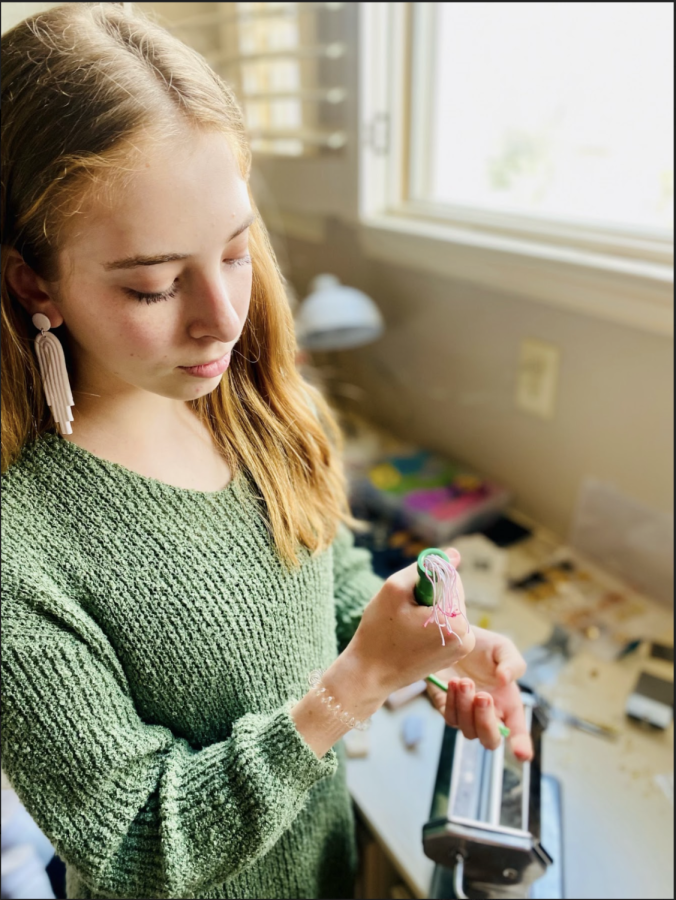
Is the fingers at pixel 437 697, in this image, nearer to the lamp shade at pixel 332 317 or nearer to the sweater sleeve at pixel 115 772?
the sweater sleeve at pixel 115 772

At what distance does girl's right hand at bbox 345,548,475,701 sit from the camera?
1.53 ft

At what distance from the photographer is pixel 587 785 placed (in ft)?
2.68

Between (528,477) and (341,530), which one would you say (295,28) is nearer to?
(528,477)

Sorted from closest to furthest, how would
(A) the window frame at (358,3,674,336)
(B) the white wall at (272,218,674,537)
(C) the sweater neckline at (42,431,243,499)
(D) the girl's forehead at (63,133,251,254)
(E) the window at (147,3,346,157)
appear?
(D) the girl's forehead at (63,133,251,254)
(C) the sweater neckline at (42,431,243,499)
(A) the window frame at (358,3,674,336)
(B) the white wall at (272,218,674,537)
(E) the window at (147,3,346,157)

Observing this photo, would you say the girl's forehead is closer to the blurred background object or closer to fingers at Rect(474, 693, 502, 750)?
fingers at Rect(474, 693, 502, 750)

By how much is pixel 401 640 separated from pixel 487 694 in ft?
0.42

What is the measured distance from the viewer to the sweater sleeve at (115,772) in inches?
18.3

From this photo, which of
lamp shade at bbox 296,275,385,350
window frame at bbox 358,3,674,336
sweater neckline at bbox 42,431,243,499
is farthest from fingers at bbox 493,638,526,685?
lamp shade at bbox 296,275,385,350

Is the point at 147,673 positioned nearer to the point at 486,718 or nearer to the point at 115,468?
the point at 115,468

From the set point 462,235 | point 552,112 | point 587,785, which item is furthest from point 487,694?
point 552,112

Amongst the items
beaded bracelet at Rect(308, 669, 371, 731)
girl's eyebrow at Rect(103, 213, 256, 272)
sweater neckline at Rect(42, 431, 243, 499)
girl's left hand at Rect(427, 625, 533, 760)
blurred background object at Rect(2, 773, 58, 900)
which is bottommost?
blurred background object at Rect(2, 773, 58, 900)

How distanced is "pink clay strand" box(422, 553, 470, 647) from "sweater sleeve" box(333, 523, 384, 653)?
23 centimetres

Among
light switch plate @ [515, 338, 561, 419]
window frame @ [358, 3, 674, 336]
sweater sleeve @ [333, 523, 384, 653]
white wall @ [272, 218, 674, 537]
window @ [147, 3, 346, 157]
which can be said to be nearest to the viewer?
sweater sleeve @ [333, 523, 384, 653]

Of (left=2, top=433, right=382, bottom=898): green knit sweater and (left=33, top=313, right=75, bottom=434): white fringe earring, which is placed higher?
(left=33, top=313, right=75, bottom=434): white fringe earring
